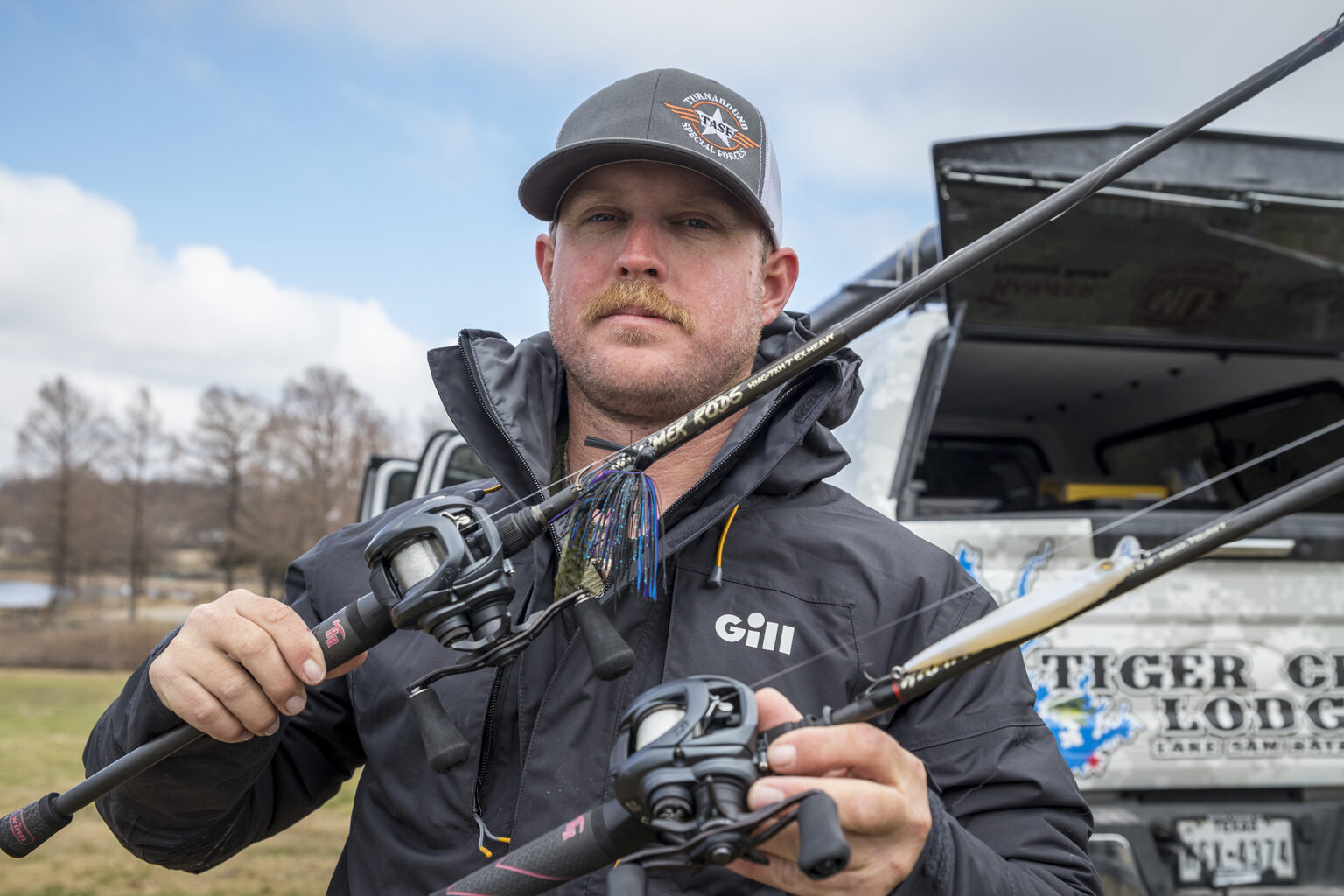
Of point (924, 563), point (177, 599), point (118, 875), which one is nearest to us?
point (924, 563)

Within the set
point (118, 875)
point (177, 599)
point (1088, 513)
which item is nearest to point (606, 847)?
point (1088, 513)

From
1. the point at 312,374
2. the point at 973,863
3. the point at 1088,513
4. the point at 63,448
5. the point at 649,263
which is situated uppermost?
the point at 312,374

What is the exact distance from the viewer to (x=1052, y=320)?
14.9ft

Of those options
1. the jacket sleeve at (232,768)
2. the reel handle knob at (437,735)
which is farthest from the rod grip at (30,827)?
the reel handle knob at (437,735)

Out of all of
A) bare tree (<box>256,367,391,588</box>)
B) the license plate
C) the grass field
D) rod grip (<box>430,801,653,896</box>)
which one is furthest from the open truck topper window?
bare tree (<box>256,367,391,588</box>)

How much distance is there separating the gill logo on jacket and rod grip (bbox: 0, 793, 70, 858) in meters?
1.21

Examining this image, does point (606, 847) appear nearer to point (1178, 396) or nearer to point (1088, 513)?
point (1088, 513)

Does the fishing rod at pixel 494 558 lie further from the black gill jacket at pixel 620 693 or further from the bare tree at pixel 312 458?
the bare tree at pixel 312 458

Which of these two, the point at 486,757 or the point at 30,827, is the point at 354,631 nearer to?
the point at 486,757

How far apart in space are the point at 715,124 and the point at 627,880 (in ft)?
5.49

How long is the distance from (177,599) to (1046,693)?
181ft

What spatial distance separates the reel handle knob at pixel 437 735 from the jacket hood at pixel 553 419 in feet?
2.03

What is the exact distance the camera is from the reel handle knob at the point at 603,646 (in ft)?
5.18

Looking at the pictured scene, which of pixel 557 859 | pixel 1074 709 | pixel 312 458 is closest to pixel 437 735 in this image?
pixel 557 859
